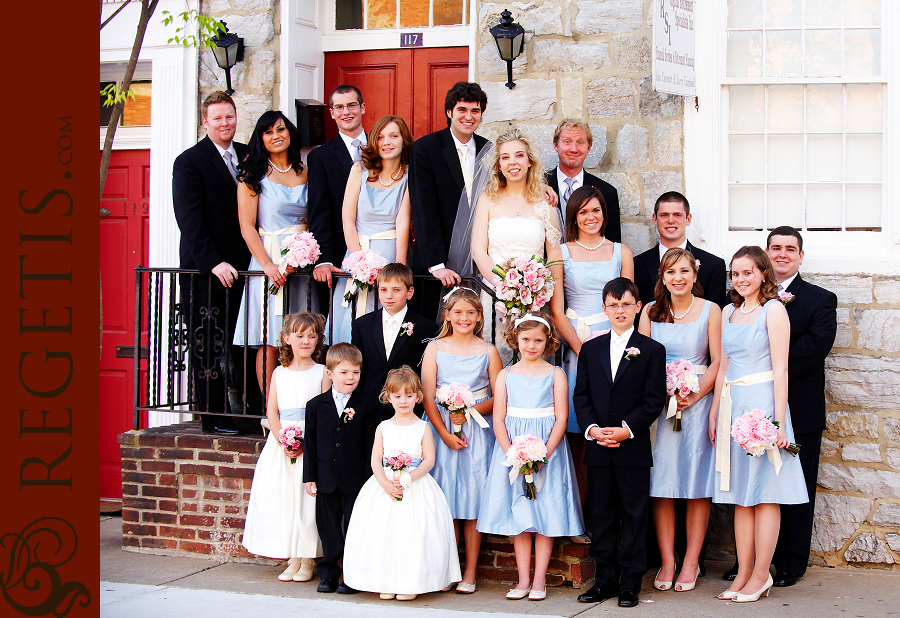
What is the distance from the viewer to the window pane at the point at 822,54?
578 cm

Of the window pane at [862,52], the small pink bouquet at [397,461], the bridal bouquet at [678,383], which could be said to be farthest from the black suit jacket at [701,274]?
the small pink bouquet at [397,461]

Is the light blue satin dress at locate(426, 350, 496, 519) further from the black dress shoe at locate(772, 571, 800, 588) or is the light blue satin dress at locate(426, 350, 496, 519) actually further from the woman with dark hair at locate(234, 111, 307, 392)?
the black dress shoe at locate(772, 571, 800, 588)

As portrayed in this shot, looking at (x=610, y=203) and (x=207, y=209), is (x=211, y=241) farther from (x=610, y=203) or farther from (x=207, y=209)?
(x=610, y=203)

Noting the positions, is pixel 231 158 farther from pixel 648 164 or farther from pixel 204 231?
pixel 648 164

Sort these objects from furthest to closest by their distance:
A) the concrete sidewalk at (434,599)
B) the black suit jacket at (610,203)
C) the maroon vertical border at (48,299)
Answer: the black suit jacket at (610,203), the concrete sidewalk at (434,599), the maroon vertical border at (48,299)

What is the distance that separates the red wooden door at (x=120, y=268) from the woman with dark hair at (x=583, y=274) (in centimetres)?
347

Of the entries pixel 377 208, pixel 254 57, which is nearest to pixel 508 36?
pixel 377 208

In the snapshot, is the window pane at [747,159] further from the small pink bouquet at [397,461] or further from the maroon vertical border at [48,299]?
the maroon vertical border at [48,299]

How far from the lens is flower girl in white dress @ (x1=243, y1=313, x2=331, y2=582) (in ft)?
16.7

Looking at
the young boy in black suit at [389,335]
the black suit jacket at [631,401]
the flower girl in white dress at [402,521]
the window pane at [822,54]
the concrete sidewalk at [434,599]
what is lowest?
the concrete sidewalk at [434,599]

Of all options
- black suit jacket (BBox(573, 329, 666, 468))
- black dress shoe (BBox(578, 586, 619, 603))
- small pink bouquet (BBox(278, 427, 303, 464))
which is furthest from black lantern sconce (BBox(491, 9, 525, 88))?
black dress shoe (BBox(578, 586, 619, 603))

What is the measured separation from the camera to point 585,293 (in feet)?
16.9

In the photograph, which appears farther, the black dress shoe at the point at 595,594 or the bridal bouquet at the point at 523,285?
the bridal bouquet at the point at 523,285

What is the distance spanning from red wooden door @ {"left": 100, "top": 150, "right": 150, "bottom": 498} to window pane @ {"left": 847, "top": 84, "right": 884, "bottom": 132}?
15.9 feet
